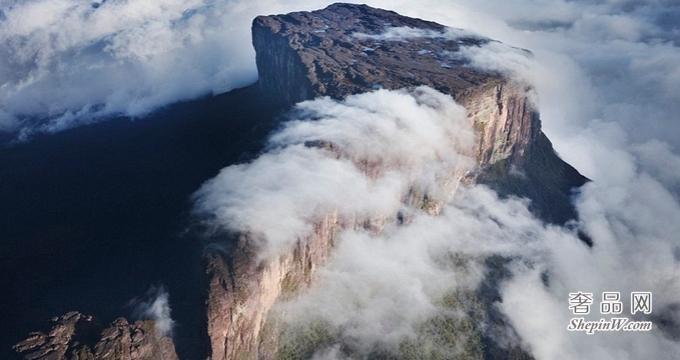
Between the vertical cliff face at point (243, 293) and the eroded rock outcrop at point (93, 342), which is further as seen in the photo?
the vertical cliff face at point (243, 293)

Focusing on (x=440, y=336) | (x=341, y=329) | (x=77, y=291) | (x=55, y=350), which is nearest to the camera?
(x=55, y=350)

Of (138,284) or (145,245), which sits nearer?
(138,284)

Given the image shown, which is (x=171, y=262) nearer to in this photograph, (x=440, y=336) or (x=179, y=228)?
(x=179, y=228)

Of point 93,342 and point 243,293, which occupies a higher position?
Answer: point 243,293

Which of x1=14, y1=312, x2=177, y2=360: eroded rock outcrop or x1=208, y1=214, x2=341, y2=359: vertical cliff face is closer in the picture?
x1=14, y1=312, x2=177, y2=360: eroded rock outcrop

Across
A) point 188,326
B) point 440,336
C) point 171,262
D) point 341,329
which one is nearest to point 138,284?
point 171,262

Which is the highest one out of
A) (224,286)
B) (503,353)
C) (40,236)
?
(224,286)

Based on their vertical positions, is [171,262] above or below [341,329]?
above

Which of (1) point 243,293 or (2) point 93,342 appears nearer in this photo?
(2) point 93,342
